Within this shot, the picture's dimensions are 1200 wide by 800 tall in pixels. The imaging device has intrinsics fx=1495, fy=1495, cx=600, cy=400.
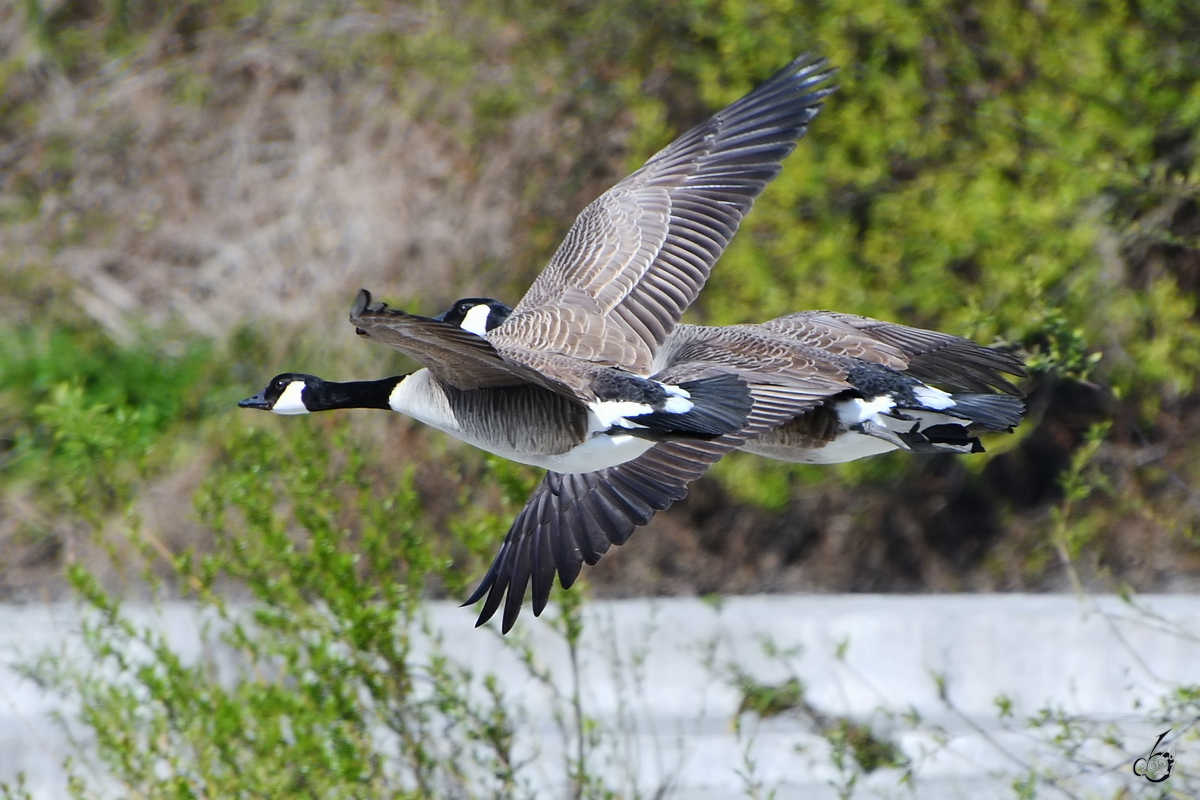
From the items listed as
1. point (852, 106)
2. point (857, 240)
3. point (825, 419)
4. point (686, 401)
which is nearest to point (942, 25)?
point (852, 106)

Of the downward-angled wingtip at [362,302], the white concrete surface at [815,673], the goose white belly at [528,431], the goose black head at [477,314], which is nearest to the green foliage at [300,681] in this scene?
the goose white belly at [528,431]

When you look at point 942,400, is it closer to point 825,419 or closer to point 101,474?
point 825,419

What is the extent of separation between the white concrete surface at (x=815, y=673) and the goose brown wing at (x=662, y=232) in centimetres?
144

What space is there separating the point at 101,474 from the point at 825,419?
2.29 m

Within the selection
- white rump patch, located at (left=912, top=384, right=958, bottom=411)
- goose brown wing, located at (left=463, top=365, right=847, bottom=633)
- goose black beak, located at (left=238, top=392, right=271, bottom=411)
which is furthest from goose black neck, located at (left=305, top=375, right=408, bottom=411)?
white rump patch, located at (left=912, top=384, right=958, bottom=411)

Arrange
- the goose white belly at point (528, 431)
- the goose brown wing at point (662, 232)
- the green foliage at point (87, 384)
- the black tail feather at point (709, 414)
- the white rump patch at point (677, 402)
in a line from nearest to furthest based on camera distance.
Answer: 1. the black tail feather at point (709, 414)
2. the white rump patch at point (677, 402)
3. the goose white belly at point (528, 431)
4. the goose brown wing at point (662, 232)
5. the green foliage at point (87, 384)

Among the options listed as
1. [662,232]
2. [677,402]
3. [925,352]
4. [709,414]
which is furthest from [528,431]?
[925,352]

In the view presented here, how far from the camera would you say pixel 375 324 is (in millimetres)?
3375

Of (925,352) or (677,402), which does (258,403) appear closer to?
(677,402)

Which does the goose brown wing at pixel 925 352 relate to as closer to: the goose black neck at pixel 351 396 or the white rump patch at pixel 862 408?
the white rump patch at pixel 862 408

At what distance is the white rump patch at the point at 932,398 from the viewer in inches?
172

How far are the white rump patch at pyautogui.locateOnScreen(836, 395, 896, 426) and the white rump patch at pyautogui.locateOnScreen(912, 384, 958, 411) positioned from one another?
0.28ft

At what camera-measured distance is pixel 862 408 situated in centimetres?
459

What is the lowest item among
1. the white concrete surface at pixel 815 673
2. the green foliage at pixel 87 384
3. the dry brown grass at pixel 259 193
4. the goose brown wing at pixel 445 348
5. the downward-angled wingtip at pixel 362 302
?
the white concrete surface at pixel 815 673
